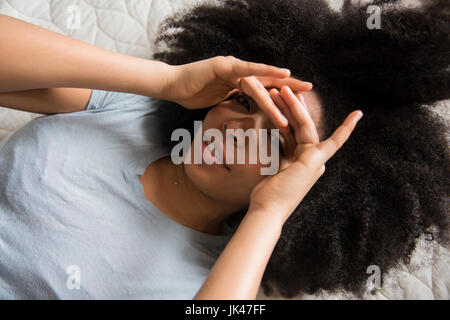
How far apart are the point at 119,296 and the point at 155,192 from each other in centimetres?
21

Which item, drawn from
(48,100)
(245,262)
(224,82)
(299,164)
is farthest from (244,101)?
(48,100)

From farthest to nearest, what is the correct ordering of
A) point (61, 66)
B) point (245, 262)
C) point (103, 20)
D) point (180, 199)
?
point (103, 20), point (180, 199), point (61, 66), point (245, 262)

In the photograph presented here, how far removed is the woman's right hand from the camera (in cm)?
64

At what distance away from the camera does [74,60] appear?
0.73m

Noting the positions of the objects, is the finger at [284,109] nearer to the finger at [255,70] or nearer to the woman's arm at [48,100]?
the finger at [255,70]

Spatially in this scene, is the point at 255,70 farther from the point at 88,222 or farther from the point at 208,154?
the point at 88,222

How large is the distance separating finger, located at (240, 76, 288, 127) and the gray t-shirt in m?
0.29

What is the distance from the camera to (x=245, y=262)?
600 millimetres

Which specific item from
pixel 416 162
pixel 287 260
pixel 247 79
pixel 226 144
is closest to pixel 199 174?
pixel 226 144

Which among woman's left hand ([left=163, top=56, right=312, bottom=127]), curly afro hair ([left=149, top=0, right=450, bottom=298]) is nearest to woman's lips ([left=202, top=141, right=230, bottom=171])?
woman's left hand ([left=163, top=56, right=312, bottom=127])

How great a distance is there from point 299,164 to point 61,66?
461 mm

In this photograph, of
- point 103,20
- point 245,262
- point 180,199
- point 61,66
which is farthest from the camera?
point 103,20

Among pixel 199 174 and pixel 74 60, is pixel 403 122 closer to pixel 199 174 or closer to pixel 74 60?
pixel 199 174

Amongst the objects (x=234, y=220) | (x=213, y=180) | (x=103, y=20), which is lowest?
(x=234, y=220)
